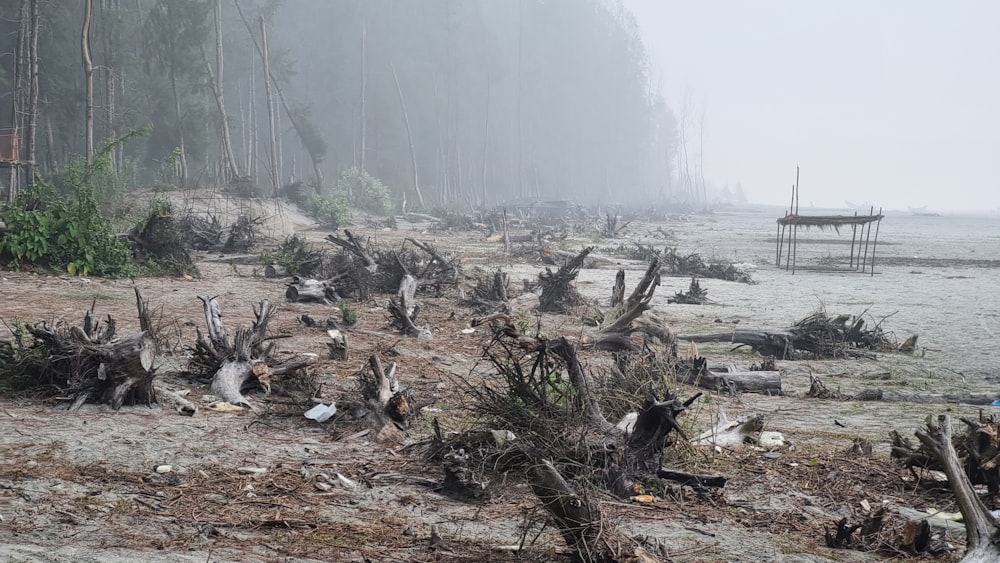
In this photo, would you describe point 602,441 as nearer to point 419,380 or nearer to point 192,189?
point 419,380

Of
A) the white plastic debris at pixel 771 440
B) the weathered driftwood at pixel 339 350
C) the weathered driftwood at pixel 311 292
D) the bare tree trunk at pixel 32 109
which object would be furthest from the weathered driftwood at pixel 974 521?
the bare tree trunk at pixel 32 109

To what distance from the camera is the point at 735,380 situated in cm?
804

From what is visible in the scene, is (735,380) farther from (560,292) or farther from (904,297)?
(904,297)

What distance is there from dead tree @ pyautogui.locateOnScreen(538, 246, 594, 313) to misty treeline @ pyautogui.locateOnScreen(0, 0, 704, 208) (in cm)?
1050

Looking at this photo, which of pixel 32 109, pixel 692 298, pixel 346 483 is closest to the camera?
pixel 346 483

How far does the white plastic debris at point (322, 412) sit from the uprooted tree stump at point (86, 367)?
122cm

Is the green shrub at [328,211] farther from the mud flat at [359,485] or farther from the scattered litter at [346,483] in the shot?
the scattered litter at [346,483]

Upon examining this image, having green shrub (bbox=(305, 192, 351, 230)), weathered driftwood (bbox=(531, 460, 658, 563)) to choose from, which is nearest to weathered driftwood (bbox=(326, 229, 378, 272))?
weathered driftwood (bbox=(531, 460, 658, 563))

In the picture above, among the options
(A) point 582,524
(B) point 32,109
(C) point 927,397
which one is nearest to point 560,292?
(C) point 927,397

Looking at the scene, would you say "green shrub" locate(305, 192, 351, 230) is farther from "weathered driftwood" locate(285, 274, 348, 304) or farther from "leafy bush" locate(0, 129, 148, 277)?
"weathered driftwood" locate(285, 274, 348, 304)

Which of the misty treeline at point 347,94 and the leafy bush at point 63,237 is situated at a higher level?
the misty treeline at point 347,94

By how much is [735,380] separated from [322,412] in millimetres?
4345

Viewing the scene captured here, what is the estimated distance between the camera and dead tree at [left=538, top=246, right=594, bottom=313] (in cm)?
1259

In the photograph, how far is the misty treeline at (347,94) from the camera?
97.5 ft
